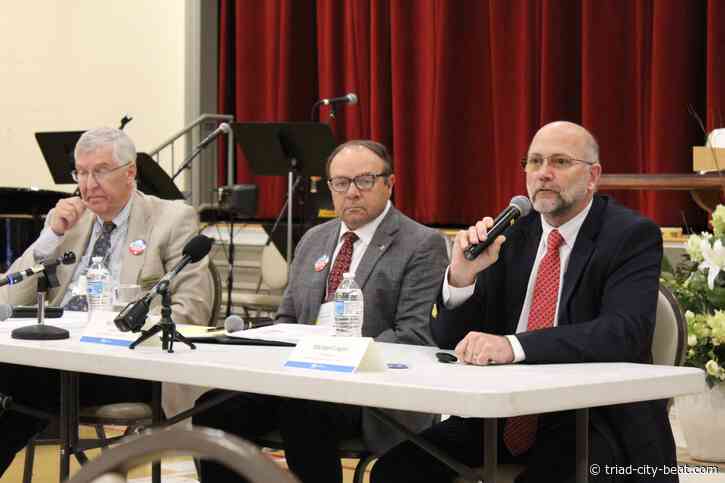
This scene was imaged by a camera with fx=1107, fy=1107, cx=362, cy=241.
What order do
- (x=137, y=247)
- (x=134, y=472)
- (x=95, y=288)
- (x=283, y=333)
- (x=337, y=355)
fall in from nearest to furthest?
(x=337, y=355) < (x=283, y=333) < (x=95, y=288) < (x=137, y=247) < (x=134, y=472)

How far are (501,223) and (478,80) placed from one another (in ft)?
19.4

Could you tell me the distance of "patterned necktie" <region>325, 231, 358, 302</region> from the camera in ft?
11.1

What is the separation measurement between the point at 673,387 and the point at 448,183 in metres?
6.13

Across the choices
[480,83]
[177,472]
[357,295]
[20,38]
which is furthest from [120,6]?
[357,295]

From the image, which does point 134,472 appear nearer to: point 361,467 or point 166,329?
point 361,467

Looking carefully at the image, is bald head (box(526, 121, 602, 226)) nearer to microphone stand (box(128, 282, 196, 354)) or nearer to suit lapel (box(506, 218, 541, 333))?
suit lapel (box(506, 218, 541, 333))

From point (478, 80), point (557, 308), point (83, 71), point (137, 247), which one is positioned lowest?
point (557, 308)

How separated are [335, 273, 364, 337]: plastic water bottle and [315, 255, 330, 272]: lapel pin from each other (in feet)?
1.41

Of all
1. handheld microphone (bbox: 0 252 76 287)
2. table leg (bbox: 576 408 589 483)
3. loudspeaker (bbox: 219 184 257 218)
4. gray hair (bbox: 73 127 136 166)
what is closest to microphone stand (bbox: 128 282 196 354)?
handheld microphone (bbox: 0 252 76 287)

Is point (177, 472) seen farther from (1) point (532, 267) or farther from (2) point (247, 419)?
(1) point (532, 267)

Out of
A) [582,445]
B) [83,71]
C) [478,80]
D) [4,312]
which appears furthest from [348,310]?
[83,71]

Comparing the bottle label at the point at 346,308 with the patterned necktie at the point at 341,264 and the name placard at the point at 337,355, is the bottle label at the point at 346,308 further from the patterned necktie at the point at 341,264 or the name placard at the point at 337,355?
the name placard at the point at 337,355

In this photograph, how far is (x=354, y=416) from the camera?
278 centimetres

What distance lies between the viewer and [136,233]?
12.1 ft
